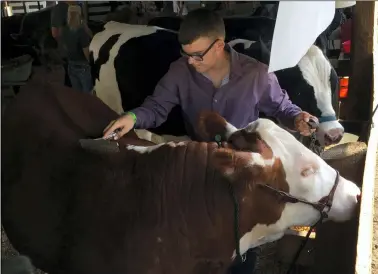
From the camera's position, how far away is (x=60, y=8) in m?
5.49

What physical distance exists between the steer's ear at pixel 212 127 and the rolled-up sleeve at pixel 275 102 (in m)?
0.54

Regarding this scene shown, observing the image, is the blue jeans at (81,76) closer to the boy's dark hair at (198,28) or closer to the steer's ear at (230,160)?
the boy's dark hair at (198,28)

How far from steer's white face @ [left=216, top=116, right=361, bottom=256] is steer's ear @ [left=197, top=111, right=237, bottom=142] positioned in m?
0.04

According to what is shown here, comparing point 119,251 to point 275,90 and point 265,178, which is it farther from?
point 275,90

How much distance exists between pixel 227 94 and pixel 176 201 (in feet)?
2.50

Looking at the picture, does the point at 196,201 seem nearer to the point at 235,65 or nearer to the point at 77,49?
the point at 235,65

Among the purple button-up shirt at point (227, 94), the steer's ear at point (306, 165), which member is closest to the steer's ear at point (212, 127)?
the steer's ear at point (306, 165)

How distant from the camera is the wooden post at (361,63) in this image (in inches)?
146

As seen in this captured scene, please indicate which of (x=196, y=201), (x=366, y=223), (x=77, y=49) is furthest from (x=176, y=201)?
(x=77, y=49)

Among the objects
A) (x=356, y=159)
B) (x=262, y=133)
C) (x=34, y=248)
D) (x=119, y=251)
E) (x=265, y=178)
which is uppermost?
(x=262, y=133)

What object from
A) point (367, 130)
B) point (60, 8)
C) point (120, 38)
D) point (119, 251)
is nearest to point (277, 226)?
point (119, 251)

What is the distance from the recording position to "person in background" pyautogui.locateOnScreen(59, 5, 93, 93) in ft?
16.9

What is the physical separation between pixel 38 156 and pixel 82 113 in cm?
39

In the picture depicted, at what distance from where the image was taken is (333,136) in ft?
10.1
